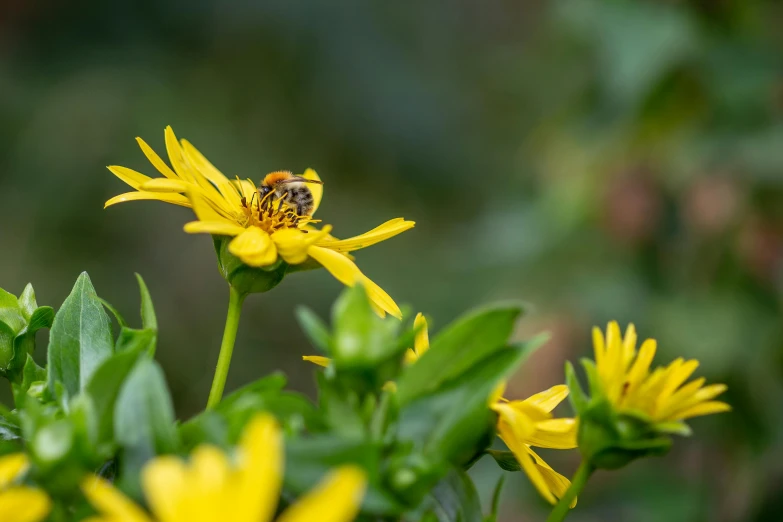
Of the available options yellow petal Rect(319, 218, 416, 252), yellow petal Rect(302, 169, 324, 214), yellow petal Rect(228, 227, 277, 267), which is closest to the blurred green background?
yellow petal Rect(302, 169, 324, 214)

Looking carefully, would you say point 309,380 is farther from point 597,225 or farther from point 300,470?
point 300,470

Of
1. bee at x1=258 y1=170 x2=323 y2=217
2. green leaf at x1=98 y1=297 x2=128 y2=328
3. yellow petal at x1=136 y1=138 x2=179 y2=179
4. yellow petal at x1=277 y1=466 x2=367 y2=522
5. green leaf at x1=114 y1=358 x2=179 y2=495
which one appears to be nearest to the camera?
yellow petal at x1=277 y1=466 x2=367 y2=522

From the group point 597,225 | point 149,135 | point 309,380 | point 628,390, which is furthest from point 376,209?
point 628,390

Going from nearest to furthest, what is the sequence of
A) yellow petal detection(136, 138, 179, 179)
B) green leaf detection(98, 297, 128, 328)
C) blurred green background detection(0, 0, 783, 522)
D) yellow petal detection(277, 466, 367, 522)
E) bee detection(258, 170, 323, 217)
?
1. yellow petal detection(277, 466, 367, 522)
2. green leaf detection(98, 297, 128, 328)
3. yellow petal detection(136, 138, 179, 179)
4. bee detection(258, 170, 323, 217)
5. blurred green background detection(0, 0, 783, 522)

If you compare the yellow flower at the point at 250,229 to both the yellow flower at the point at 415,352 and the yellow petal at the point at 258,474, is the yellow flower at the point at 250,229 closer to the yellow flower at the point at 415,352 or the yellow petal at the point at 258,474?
the yellow flower at the point at 415,352

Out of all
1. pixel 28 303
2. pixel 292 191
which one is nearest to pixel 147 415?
pixel 28 303

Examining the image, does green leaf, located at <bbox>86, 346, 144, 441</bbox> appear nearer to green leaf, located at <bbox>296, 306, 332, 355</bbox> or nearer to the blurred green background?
green leaf, located at <bbox>296, 306, 332, 355</bbox>
